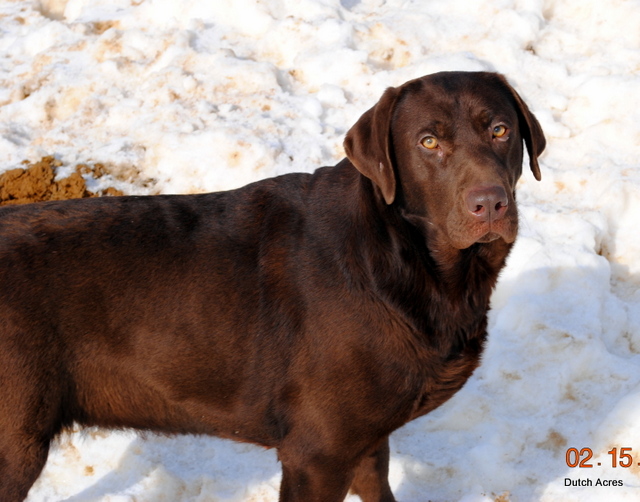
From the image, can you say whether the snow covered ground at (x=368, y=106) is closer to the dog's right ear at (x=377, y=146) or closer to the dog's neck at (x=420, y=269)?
the dog's neck at (x=420, y=269)

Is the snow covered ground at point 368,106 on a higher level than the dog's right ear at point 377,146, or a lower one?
lower

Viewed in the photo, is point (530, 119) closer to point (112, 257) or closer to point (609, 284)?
point (112, 257)

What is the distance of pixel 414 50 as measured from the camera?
688 cm

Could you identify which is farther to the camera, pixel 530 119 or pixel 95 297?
pixel 530 119

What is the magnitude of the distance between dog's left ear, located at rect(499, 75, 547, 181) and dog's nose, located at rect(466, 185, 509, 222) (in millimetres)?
520

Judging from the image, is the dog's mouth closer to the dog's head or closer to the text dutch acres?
the dog's head

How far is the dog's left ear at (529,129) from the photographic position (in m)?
3.26

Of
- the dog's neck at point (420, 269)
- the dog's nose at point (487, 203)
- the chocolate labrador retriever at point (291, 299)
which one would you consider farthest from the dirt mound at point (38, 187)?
the dog's nose at point (487, 203)

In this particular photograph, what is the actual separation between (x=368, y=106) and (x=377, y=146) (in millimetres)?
3391

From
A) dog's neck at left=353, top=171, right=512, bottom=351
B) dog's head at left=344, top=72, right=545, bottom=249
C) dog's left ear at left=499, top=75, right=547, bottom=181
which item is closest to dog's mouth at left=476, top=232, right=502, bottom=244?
dog's head at left=344, top=72, right=545, bottom=249

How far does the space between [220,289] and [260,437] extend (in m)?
0.68

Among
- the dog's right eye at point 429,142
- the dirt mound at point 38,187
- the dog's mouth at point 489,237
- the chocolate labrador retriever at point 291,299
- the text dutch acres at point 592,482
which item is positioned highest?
the dog's right eye at point 429,142

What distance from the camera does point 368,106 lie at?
247 inches

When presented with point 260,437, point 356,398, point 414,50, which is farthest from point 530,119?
point 414,50
